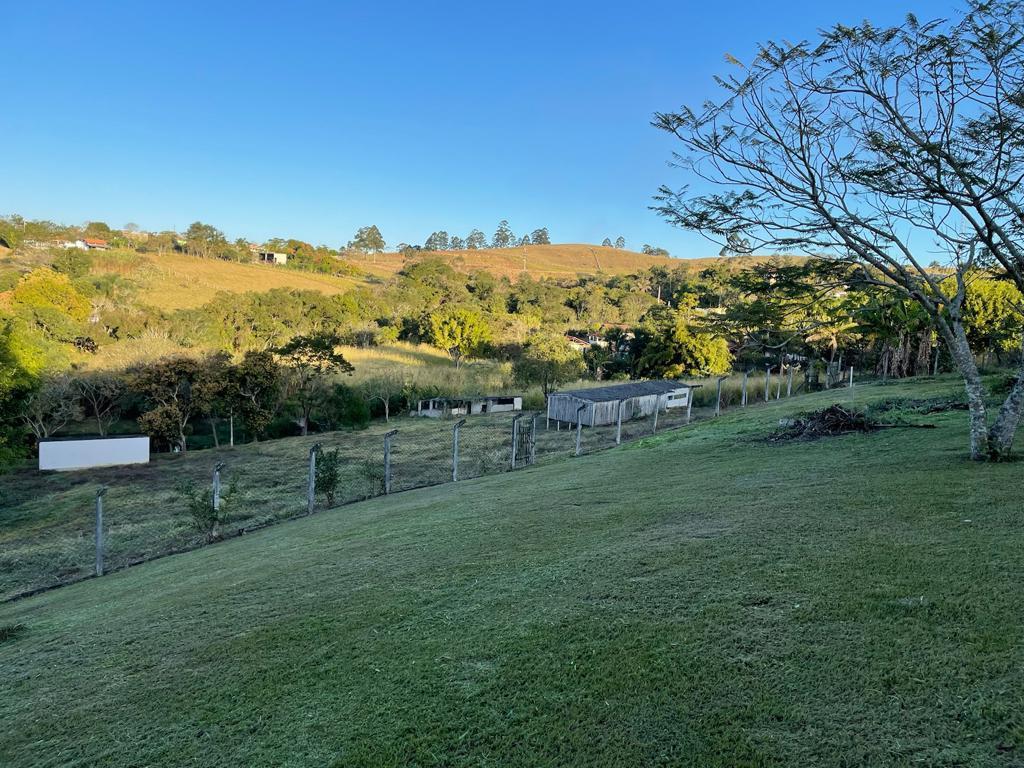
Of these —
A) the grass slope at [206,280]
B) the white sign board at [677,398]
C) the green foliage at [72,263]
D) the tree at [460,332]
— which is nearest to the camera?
the white sign board at [677,398]

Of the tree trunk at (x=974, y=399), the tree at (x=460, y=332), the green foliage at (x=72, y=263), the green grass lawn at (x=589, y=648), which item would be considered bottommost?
the green grass lawn at (x=589, y=648)

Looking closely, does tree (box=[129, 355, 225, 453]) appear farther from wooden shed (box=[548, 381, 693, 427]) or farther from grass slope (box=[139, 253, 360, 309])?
grass slope (box=[139, 253, 360, 309])

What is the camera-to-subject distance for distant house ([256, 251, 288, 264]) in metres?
102

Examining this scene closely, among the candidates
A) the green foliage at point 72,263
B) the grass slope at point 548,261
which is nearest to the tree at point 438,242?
the grass slope at point 548,261

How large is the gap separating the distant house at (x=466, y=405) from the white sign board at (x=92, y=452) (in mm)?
15599

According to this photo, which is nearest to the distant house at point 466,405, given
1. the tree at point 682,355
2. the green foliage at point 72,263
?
the tree at point 682,355

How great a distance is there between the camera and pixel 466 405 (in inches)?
1480

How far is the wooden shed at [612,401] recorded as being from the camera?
1208 inches

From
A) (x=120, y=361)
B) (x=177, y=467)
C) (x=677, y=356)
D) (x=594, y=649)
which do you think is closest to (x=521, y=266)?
(x=677, y=356)

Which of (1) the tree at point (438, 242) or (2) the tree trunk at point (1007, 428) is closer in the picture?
(2) the tree trunk at point (1007, 428)

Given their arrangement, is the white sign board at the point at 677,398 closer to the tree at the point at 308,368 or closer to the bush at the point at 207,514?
the tree at the point at 308,368

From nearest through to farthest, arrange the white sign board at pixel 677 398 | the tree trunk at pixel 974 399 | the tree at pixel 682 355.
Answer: the tree trunk at pixel 974 399
the white sign board at pixel 677 398
the tree at pixel 682 355

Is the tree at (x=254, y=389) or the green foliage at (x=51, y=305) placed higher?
the green foliage at (x=51, y=305)

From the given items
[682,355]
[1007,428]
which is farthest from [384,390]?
[1007,428]
